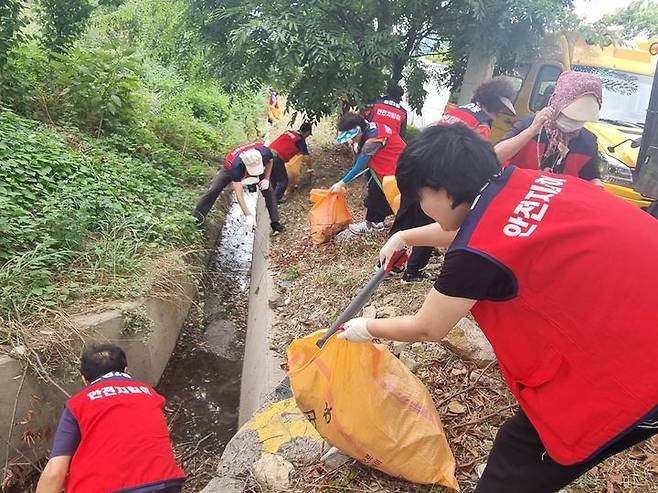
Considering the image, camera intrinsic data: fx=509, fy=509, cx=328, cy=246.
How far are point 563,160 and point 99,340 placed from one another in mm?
3470

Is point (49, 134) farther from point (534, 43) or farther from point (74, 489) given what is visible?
point (534, 43)

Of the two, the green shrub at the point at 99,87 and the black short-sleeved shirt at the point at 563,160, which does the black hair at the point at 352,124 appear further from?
the green shrub at the point at 99,87

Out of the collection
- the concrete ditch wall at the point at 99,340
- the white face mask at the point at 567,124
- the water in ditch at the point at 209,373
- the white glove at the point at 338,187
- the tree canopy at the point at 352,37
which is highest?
the tree canopy at the point at 352,37

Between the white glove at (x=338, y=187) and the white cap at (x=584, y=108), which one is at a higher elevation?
the white cap at (x=584, y=108)

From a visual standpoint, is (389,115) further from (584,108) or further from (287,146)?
(584,108)

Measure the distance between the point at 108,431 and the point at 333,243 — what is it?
3.42 metres

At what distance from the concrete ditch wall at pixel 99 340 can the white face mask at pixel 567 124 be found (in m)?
3.37

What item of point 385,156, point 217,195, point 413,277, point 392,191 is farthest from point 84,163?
point 413,277

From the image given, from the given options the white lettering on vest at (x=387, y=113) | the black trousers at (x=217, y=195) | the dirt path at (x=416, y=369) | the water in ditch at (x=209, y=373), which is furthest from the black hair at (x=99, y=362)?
the white lettering on vest at (x=387, y=113)

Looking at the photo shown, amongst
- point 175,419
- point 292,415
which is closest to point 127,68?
point 175,419

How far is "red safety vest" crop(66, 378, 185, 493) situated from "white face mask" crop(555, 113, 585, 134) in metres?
2.76

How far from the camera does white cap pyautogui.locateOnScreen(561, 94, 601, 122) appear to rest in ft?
9.66

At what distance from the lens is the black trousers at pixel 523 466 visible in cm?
157

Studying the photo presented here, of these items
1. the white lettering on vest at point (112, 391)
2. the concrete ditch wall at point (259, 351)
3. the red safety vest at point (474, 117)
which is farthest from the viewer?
the red safety vest at point (474, 117)
